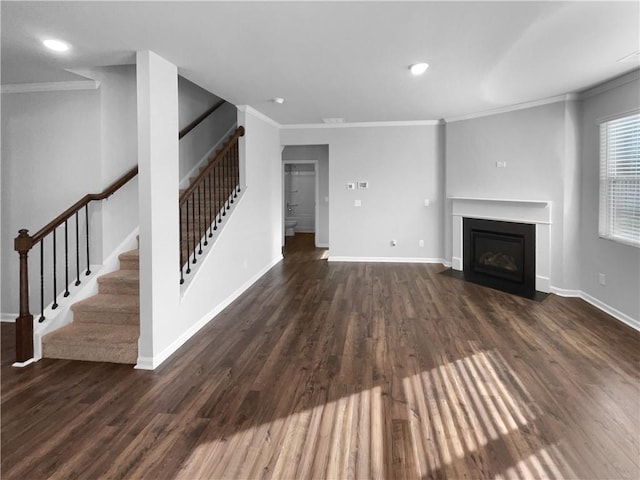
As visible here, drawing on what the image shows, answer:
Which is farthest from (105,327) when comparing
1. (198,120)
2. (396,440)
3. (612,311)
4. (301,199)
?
(301,199)

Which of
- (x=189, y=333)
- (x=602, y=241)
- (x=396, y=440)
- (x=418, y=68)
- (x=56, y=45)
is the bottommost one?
(x=396, y=440)

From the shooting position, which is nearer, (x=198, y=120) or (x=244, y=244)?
(x=244, y=244)

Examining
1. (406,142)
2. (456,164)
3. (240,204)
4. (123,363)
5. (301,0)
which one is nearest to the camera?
(301,0)

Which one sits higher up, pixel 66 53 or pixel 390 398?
pixel 66 53

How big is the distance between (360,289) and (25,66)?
436 cm

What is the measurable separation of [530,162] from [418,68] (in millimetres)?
2686

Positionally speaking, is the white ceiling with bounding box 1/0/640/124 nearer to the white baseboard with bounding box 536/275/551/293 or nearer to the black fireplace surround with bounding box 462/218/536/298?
the black fireplace surround with bounding box 462/218/536/298

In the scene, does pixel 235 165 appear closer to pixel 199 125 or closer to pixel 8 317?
pixel 199 125

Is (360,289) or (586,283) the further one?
(360,289)

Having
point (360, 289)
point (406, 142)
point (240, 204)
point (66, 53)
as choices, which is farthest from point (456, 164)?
point (66, 53)

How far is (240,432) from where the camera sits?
91.5 inches

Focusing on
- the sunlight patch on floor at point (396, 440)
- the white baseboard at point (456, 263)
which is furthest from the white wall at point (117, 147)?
the white baseboard at point (456, 263)

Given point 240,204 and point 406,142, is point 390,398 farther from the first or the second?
point 406,142

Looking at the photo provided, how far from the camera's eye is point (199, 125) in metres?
6.45
